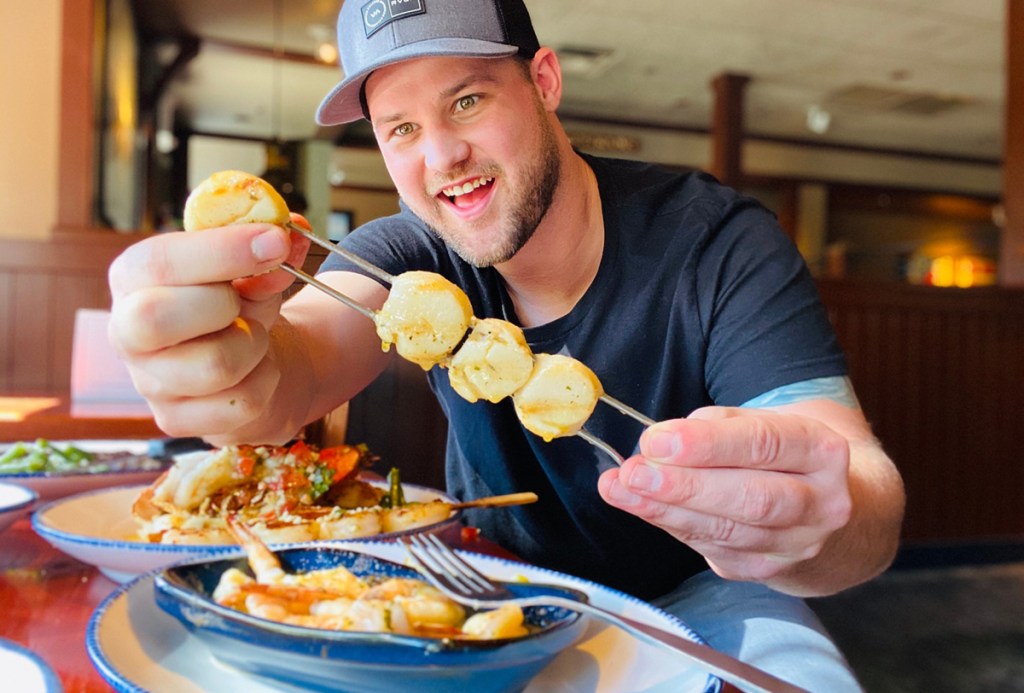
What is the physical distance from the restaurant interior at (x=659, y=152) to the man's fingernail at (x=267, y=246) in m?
0.34

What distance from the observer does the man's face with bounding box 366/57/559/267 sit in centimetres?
131

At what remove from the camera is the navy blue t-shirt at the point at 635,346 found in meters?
1.37

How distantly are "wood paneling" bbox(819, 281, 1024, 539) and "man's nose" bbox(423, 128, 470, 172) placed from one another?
14.3 feet

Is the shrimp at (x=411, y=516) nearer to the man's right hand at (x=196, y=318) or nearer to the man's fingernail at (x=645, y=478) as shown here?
the man's right hand at (x=196, y=318)

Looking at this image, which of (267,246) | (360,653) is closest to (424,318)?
(267,246)

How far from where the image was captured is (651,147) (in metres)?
10.1

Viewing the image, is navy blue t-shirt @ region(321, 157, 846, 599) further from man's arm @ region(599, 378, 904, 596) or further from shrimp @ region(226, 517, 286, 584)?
shrimp @ region(226, 517, 286, 584)

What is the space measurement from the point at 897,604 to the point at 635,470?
423 centimetres

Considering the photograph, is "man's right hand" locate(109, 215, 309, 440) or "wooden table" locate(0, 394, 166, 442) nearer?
"man's right hand" locate(109, 215, 309, 440)

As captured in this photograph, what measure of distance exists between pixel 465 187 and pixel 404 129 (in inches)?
5.5

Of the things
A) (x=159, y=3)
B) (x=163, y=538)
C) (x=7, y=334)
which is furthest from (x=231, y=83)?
(x=163, y=538)

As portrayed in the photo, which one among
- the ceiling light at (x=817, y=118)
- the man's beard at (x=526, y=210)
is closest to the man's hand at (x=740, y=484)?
the man's beard at (x=526, y=210)

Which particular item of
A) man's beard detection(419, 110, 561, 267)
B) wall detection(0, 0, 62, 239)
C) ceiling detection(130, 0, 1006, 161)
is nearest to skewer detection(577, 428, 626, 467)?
man's beard detection(419, 110, 561, 267)

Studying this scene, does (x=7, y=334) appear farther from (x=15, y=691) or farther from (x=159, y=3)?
(x=15, y=691)
